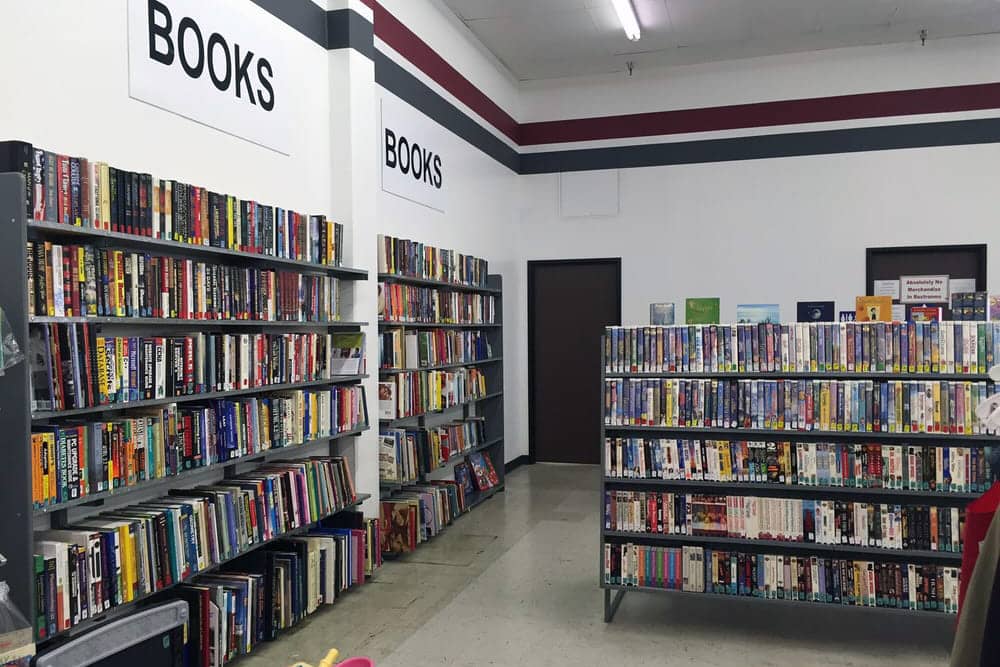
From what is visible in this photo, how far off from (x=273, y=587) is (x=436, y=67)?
4451mm

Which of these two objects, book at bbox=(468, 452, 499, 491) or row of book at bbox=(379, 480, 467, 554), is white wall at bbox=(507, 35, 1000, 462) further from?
row of book at bbox=(379, 480, 467, 554)

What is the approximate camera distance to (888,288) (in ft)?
25.7

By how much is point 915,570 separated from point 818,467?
2.00 feet

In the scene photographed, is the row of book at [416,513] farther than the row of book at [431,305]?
No

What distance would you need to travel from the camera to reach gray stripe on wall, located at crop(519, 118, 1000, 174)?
764cm

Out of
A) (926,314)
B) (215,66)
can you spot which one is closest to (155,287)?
(215,66)

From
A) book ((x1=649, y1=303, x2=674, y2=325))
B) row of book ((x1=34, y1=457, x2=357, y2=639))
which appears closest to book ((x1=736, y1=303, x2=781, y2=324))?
book ((x1=649, y1=303, x2=674, y2=325))

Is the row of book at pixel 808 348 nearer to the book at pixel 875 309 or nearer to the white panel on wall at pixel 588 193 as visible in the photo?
the book at pixel 875 309

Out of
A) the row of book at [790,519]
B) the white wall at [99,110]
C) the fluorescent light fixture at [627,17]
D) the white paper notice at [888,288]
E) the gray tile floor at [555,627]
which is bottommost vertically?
the gray tile floor at [555,627]

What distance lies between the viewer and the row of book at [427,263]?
5.42m

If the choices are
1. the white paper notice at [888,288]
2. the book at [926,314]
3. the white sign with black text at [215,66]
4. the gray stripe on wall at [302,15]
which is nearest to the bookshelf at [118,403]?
the white sign with black text at [215,66]

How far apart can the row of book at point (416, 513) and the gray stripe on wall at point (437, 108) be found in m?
2.89

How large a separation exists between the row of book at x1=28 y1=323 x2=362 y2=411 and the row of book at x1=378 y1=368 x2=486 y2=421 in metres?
0.89

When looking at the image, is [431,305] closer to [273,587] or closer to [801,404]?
[273,587]
